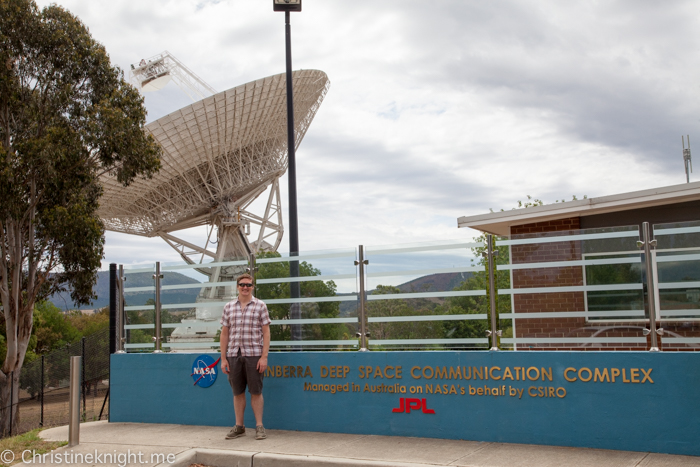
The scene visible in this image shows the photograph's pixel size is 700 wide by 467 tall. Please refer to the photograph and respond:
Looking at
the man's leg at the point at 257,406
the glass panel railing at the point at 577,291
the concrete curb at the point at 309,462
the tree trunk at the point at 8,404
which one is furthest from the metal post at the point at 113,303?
the tree trunk at the point at 8,404

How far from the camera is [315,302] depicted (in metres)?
8.98

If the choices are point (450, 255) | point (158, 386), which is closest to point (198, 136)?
point (158, 386)

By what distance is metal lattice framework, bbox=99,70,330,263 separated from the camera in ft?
91.4

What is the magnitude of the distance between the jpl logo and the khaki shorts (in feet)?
5.80

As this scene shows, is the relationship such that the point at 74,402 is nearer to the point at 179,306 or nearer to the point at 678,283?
the point at 179,306

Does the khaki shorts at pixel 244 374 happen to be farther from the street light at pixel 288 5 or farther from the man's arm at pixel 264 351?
the street light at pixel 288 5

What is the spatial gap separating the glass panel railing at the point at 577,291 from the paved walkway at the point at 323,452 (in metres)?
1.23

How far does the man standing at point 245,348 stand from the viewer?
814 centimetres

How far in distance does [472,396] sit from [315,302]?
2555mm

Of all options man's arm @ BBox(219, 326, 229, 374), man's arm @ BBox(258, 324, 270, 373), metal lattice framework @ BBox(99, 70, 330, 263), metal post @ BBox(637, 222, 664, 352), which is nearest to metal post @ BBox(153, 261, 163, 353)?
man's arm @ BBox(219, 326, 229, 374)

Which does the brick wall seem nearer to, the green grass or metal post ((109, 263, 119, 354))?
the green grass

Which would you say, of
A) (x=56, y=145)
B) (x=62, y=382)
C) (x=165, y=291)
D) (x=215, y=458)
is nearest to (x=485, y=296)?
(x=215, y=458)

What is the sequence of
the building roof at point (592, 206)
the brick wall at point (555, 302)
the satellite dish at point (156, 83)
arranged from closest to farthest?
the brick wall at point (555, 302) → the building roof at point (592, 206) → the satellite dish at point (156, 83)

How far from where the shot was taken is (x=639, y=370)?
6.78 metres
